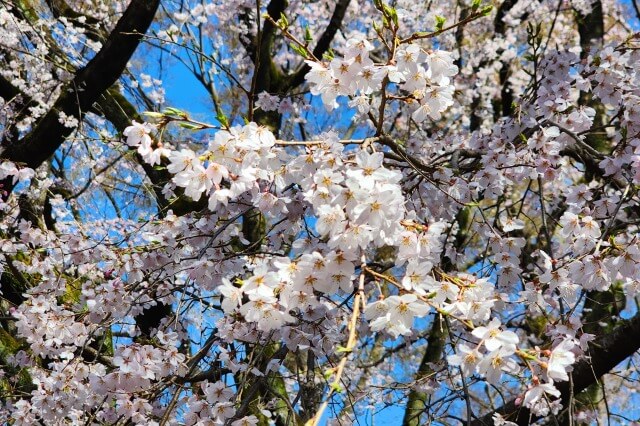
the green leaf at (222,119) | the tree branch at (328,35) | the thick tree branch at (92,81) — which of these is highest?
the tree branch at (328,35)

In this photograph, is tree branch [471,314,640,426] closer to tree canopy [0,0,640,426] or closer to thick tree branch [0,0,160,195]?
tree canopy [0,0,640,426]

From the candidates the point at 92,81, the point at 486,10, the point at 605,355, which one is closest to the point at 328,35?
the point at 92,81

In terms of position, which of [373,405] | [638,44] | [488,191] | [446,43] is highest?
[446,43]

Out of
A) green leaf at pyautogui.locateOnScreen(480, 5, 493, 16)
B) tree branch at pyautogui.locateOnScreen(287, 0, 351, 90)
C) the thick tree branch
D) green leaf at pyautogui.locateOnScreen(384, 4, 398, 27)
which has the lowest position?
green leaf at pyautogui.locateOnScreen(384, 4, 398, 27)

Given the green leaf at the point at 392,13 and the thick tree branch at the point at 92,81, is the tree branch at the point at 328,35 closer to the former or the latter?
the thick tree branch at the point at 92,81

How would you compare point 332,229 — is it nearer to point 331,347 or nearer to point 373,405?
point 331,347

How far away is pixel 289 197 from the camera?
2514mm

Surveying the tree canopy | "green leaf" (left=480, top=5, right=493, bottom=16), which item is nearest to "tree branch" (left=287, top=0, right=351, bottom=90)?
the tree canopy

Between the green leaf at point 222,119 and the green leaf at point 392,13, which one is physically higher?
the green leaf at point 392,13

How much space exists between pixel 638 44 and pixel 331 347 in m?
2.02

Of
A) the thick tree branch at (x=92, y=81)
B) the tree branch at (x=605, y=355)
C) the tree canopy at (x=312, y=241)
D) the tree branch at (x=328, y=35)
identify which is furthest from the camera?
the tree branch at (x=328, y=35)

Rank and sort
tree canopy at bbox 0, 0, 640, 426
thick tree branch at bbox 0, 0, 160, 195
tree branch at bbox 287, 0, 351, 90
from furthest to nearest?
tree branch at bbox 287, 0, 351, 90, thick tree branch at bbox 0, 0, 160, 195, tree canopy at bbox 0, 0, 640, 426

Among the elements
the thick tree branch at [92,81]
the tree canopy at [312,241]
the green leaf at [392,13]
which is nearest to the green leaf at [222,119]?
the tree canopy at [312,241]

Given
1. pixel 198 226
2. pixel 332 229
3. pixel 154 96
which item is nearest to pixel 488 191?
pixel 198 226
